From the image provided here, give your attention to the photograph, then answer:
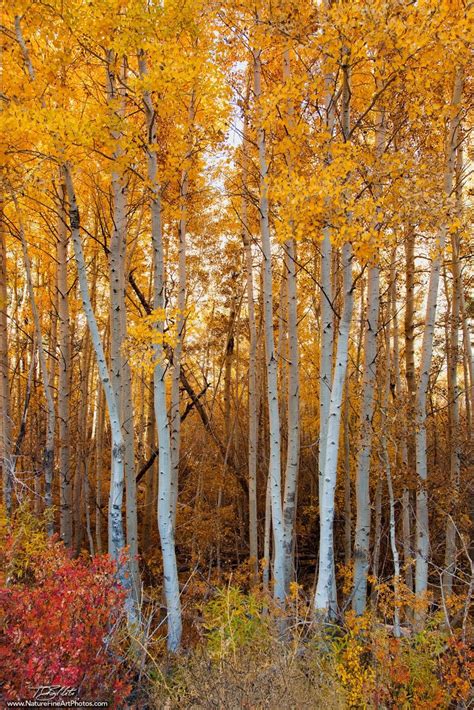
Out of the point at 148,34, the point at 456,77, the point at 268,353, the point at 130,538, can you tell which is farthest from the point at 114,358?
the point at 456,77

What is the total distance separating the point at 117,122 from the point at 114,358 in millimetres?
2613

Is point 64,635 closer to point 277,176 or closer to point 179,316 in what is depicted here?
point 179,316

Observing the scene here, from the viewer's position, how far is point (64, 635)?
3.27 metres

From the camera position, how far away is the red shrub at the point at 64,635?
2883mm

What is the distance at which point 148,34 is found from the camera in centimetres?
440

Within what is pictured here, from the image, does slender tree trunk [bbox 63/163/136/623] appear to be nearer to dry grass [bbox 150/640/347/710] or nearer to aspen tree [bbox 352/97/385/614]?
dry grass [bbox 150/640/347/710]

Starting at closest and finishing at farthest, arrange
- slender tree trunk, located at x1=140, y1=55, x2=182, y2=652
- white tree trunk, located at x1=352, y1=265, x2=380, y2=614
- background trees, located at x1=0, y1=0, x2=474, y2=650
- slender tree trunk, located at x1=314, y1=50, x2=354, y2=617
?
background trees, located at x1=0, y1=0, x2=474, y2=650 → slender tree trunk, located at x1=314, y1=50, x2=354, y2=617 → slender tree trunk, located at x1=140, y1=55, x2=182, y2=652 → white tree trunk, located at x1=352, y1=265, x2=380, y2=614

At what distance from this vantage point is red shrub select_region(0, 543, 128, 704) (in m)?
2.88

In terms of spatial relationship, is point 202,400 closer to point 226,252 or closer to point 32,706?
point 226,252

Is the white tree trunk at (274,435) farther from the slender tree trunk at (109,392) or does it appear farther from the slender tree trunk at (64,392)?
the slender tree trunk at (64,392)

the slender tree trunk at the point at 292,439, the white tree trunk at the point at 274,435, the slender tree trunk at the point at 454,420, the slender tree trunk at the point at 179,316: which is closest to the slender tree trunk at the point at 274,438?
the white tree trunk at the point at 274,435

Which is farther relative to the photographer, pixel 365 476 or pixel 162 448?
pixel 365 476
